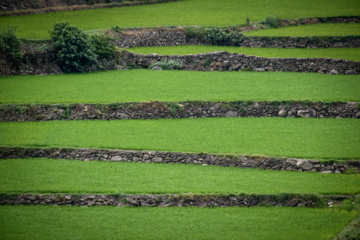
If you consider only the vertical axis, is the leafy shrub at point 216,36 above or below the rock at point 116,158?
above

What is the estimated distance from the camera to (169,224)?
15.6 meters

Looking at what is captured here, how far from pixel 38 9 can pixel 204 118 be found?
2347cm

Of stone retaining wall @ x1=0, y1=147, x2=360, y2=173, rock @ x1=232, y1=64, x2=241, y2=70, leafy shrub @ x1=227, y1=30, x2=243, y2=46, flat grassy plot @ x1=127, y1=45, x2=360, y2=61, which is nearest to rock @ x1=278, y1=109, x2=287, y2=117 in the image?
stone retaining wall @ x1=0, y1=147, x2=360, y2=173

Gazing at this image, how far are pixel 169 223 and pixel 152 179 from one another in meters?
3.11

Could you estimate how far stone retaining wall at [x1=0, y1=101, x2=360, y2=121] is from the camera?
24.5 metres

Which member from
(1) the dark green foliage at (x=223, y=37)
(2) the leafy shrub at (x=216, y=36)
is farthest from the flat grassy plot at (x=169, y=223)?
(2) the leafy shrub at (x=216, y=36)

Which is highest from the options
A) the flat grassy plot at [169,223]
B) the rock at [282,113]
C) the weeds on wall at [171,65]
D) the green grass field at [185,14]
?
the green grass field at [185,14]

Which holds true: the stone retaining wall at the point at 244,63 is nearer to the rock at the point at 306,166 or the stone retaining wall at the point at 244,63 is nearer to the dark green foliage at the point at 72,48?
the dark green foliage at the point at 72,48

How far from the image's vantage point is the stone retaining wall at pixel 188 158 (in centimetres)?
1906

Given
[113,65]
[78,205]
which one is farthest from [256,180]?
[113,65]

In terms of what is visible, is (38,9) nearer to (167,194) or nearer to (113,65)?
(113,65)

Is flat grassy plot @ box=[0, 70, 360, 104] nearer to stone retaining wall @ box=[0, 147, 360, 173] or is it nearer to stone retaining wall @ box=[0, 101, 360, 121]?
stone retaining wall @ box=[0, 101, 360, 121]

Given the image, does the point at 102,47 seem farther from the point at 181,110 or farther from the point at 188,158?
the point at 188,158

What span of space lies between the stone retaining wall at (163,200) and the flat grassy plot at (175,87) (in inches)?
356
